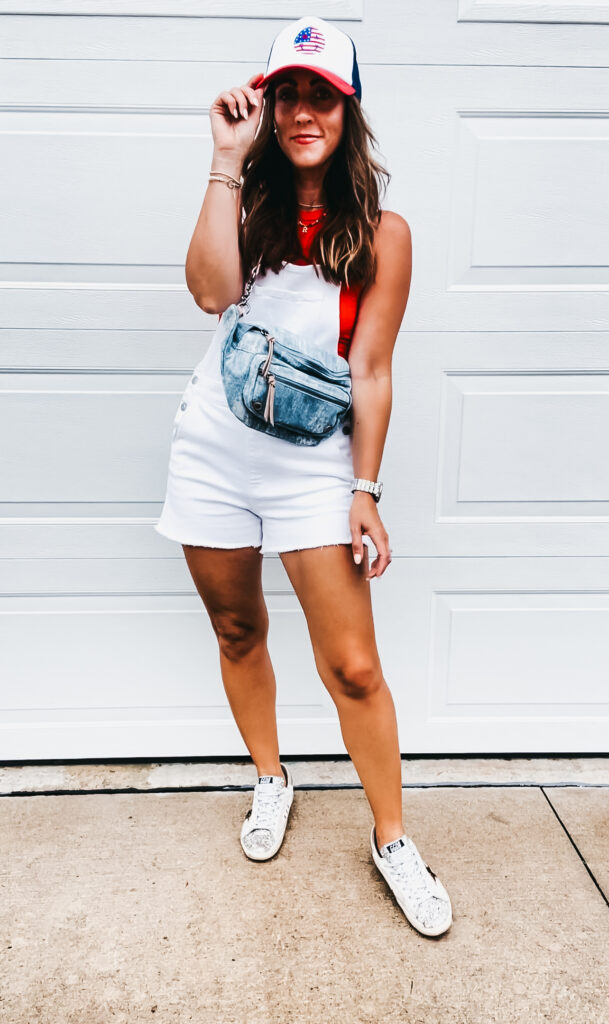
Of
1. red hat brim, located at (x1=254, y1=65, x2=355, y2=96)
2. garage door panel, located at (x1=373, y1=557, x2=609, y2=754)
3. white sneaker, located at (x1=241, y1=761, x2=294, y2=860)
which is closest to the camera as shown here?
red hat brim, located at (x1=254, y1=65, x2=355, y2=96)

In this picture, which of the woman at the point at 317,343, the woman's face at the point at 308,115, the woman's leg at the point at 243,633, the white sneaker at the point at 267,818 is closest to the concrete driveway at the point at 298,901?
the white sneaker at the point at 267,818

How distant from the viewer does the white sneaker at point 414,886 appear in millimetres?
1688

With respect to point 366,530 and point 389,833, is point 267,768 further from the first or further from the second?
point 366,530

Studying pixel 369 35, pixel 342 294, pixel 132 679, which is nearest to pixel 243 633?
pixel 132 679

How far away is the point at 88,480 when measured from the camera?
7.21ft

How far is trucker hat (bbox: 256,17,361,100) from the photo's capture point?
1421 millimetres

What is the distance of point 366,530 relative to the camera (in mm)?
1592

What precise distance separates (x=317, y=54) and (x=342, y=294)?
0.42 m

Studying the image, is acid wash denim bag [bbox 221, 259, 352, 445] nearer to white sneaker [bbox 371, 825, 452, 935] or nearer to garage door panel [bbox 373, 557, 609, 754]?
garage door panel [bbox 373, 557, 609, 754]

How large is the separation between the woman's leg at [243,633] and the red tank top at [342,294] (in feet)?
1.70

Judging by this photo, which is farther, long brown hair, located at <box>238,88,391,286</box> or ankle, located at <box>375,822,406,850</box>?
ankle, located at <box>375,822,406,850</box>

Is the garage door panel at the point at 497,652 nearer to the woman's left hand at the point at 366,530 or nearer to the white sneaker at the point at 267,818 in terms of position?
the white sneaker at the point at 267,818

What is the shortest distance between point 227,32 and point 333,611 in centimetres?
144

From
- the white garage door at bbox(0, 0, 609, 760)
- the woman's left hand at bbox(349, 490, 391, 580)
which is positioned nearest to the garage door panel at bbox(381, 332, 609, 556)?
the white garage door at bbox(0, 0, 609, 760)
